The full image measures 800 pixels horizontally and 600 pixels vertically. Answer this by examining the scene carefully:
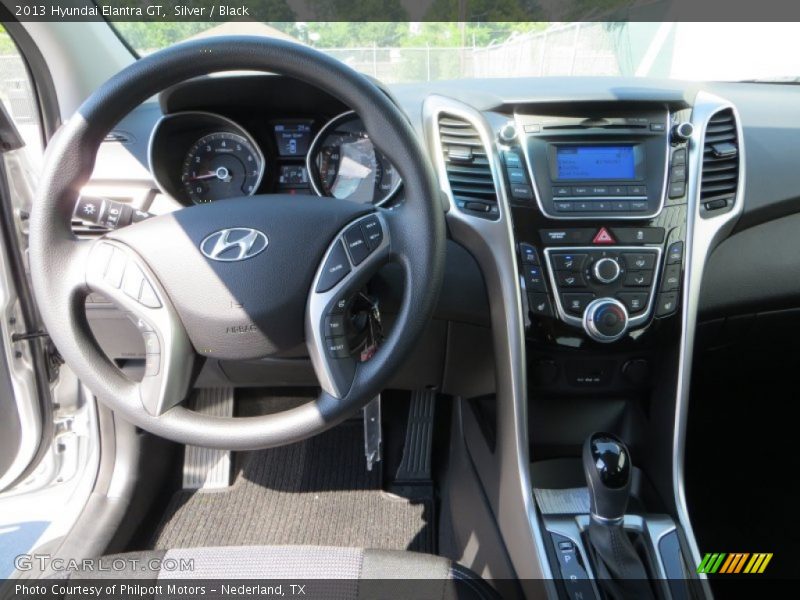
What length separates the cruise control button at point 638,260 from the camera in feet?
4.27

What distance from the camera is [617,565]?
1.21m

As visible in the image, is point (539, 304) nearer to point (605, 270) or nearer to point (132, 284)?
point (605, 270)

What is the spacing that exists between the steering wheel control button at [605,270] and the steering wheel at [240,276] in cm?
42

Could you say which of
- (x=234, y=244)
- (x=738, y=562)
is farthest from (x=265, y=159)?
(x=738, y=562)

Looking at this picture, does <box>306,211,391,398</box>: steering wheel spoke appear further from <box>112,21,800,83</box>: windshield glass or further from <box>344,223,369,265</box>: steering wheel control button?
<box>112,21,800,83</box>: windshield glass

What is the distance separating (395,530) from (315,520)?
10.5 inches

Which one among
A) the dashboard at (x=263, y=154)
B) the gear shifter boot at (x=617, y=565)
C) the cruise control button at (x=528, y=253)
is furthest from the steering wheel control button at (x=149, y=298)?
the gear shifter boot at (x=617, y=565)

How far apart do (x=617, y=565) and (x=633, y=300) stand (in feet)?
1.75

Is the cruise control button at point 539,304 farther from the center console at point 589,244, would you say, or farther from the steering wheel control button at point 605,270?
the steering wheel control button at point 605,270

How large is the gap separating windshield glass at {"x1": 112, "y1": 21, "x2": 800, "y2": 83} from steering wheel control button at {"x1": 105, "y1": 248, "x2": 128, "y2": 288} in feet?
2.43

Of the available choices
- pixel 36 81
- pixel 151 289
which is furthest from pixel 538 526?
pixel 36 81

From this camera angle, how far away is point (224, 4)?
1483 mm

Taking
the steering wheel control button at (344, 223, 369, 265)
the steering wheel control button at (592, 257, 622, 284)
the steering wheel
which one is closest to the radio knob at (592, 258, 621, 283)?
the steering wheel control button at (592, 257, 622, 284)

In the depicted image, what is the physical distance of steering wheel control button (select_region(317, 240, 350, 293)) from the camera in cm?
103
